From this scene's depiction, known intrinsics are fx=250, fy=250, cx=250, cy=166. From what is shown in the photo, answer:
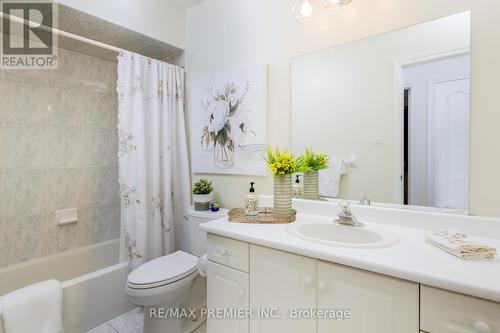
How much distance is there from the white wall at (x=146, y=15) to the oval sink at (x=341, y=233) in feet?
6.13

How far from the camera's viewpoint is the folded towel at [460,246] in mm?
874

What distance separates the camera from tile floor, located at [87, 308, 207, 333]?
1.76 m

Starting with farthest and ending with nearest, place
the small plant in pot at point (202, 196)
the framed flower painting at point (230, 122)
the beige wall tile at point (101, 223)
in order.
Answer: the beige wall tile at point (101, 223)
the small plant in pot at point (202, 196)
the framed flower painting at point (230, 122)

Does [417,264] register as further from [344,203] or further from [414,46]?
[414,46]

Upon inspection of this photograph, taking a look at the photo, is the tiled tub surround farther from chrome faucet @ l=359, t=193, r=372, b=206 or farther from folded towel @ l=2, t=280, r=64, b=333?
chrome faucet @ l=359, t=193, r=372, b=206

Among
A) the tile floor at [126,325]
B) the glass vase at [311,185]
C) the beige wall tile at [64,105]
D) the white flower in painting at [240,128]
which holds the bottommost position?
the tile floor at [126,325]

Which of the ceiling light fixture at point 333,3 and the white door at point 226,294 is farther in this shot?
the ceiling light fixture at point 333,3

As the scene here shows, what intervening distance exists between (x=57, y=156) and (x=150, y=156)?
2.60 ft

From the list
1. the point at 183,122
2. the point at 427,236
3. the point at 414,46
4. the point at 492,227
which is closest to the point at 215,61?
the point at 183,122

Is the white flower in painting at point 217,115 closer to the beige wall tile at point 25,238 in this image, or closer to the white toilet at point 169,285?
the white toilet at point 169,285

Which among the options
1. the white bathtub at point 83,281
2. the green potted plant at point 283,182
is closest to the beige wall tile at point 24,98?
the white bathtub at point 83,281

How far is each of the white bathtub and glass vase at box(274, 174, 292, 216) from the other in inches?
49.5

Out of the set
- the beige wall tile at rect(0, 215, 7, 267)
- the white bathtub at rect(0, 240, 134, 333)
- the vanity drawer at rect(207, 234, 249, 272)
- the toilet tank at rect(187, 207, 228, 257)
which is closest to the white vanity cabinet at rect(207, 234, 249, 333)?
the vanity drawer at rect(207, 234, 249, 272)

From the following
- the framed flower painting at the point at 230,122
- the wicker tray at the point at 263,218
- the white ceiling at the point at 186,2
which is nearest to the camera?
the wicker tray at the point at 263,218
